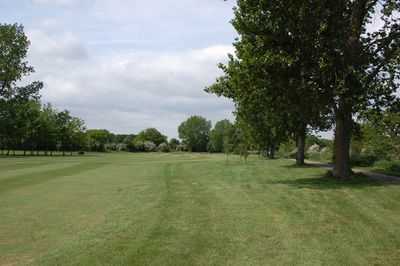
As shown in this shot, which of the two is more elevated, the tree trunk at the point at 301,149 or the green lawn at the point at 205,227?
the tree trunk at the point at 301,149

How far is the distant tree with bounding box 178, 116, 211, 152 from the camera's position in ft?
588

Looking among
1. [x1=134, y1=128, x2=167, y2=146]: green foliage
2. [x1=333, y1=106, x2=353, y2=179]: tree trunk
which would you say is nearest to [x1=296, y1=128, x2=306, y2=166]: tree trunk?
[x1=333, y1=106, x2=353, y2=179]: tree trunk

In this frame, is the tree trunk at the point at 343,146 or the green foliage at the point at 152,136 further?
the green foliage at the point at 152,136

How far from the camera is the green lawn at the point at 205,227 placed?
9.10m

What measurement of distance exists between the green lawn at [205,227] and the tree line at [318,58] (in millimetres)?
4973

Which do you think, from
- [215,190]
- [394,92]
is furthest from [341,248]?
[394,92]

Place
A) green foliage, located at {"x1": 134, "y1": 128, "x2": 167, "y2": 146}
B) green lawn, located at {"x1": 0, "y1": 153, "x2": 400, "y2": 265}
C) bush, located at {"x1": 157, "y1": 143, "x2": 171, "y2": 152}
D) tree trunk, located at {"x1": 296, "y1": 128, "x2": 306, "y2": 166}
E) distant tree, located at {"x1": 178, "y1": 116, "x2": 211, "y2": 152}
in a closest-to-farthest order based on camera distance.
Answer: green lawn, located at {"x1": 0, "y1": 153, "x2": 400, "y2": 265} < tree trunk, located at {"x1": 296, "y1": 128, "x2": 306, "y2": 166} < bush, located at {"x1": 157, "y1": 143, "x2": 171, "y2": 152} < distant tree, located at {"x1": 178, "y1": 116, "x2": 211, "y2": 152} < green foliage, located at {"x1": 134, "y1": 128, "x2": 167, "y2": 146}

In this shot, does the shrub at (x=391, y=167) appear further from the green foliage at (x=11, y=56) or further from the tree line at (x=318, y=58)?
the green foliage at (x=11, y=56)

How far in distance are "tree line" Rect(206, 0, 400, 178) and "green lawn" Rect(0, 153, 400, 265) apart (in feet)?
16.3

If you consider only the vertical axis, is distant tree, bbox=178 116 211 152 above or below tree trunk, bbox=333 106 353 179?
above

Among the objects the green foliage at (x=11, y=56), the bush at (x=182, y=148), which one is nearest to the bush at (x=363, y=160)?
the green foliage at (x=11, y=56)

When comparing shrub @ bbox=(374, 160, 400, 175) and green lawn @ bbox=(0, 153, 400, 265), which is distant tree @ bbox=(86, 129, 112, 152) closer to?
shrub @ bbox=(374, 160, 400, 175)

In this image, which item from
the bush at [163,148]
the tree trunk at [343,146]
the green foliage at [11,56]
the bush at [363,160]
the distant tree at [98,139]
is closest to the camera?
the tree trunk at [343,146]

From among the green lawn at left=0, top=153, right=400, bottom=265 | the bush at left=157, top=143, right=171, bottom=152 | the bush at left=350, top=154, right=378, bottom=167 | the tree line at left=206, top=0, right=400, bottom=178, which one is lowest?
the green lawn at left=0, top=153, right=400, bottom=265
